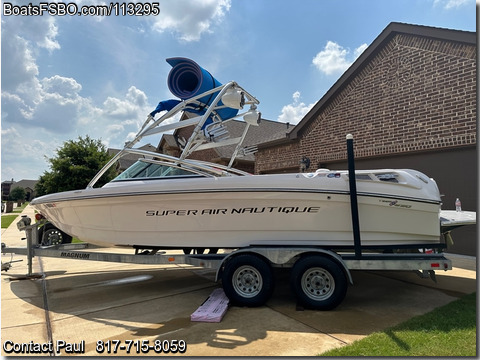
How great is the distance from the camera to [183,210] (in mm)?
4414

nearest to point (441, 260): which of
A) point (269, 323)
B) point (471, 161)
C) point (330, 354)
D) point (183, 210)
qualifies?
point (330, 354)

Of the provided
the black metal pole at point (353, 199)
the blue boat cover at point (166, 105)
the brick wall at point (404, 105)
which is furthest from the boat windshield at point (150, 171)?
the brick wall at point (404, 105)

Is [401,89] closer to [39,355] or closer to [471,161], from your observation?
[471,161]

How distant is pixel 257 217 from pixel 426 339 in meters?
2.21

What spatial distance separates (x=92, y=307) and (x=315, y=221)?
10.4 feet

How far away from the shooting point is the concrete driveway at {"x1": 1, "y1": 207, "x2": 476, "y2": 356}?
311cm

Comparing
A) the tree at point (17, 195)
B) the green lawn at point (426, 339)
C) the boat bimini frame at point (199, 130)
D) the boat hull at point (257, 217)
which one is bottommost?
the green lawn at point (426, 339)

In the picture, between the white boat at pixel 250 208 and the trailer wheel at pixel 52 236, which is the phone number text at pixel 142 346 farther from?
the trailer wheel at pixel 52 236

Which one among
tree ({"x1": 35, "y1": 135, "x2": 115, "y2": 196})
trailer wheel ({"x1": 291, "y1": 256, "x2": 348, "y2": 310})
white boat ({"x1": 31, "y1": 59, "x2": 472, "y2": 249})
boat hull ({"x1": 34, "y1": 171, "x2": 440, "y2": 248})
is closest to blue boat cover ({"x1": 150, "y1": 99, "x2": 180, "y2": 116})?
white boat ({"x1": 31, "y1": 59, "x2": 472, "y2": 249})

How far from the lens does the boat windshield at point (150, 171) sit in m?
4.76

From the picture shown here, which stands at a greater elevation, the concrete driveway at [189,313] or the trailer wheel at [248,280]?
the trailer wheel at [248,280]

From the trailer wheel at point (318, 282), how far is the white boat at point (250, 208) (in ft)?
1.20

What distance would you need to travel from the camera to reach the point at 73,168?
57.8ft

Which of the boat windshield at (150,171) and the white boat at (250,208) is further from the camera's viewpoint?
the boat windshield at (150,171)
